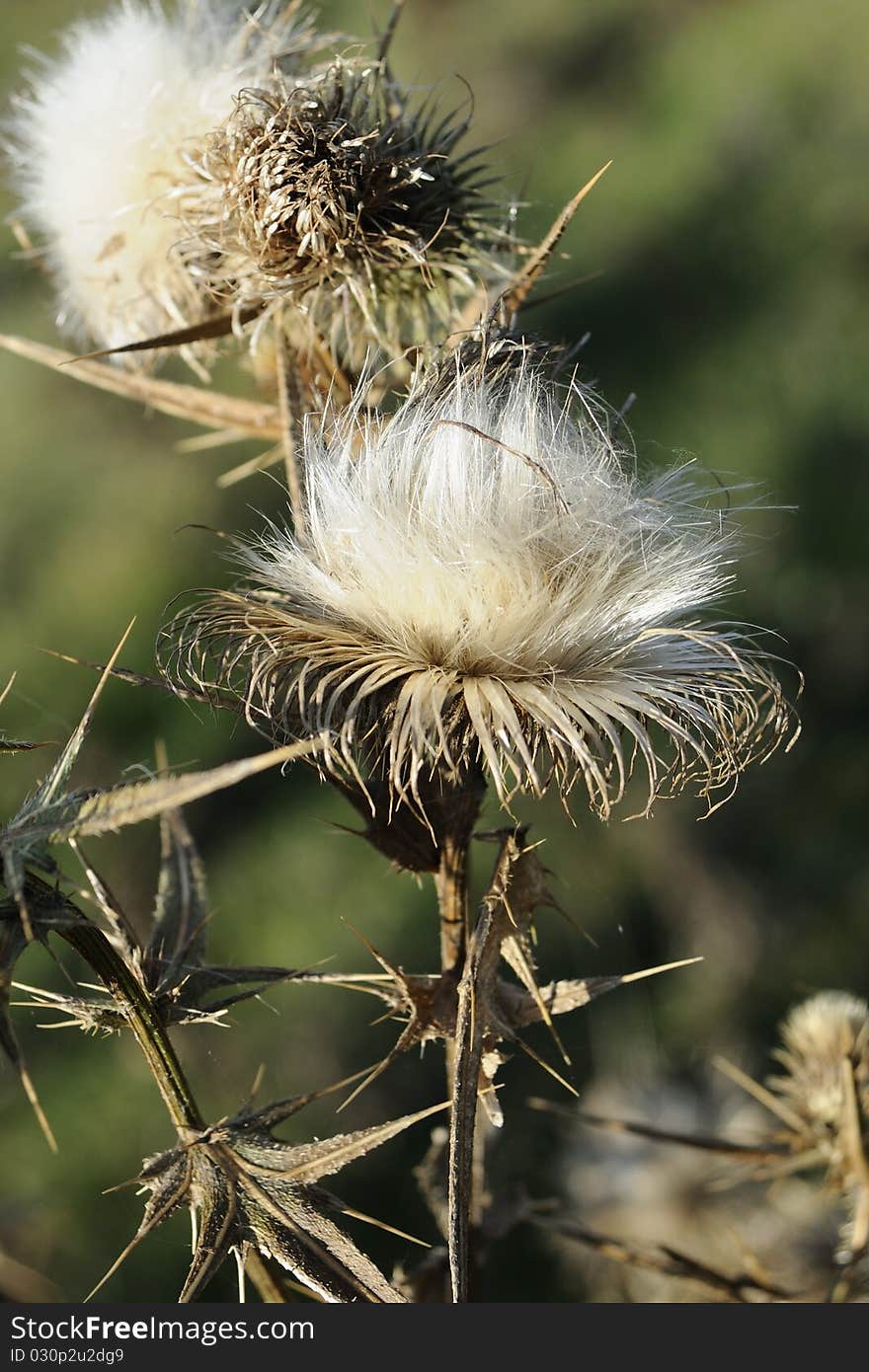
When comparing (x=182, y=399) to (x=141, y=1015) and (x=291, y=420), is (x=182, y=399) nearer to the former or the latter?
(x=291, y=420)

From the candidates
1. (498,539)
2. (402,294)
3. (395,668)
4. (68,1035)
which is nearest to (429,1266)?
(395,668)

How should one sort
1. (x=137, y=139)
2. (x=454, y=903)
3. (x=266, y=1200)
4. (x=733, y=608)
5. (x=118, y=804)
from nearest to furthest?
(x=118, y=804), (x=266, y=1200), (x=454, y=903), (x=137, y=139), (x=733, y=608)

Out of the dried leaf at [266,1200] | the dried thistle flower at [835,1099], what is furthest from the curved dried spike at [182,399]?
the dried thistle flower at [835,1099]

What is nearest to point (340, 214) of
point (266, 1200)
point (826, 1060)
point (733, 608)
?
point (266, 1200)

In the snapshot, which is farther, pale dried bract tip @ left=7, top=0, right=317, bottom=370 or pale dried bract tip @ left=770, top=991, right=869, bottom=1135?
pale dried bract tip @ left=770, top=991, right=869, bottom=1135

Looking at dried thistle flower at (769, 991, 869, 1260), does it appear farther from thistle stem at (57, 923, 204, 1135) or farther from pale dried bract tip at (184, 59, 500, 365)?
pale dried bract tip at (184, 59, 500, 365)

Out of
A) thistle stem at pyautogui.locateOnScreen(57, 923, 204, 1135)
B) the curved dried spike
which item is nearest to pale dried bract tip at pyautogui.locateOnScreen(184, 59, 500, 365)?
the curved dried spike

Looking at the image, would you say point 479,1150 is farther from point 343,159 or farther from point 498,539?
point 343,159
